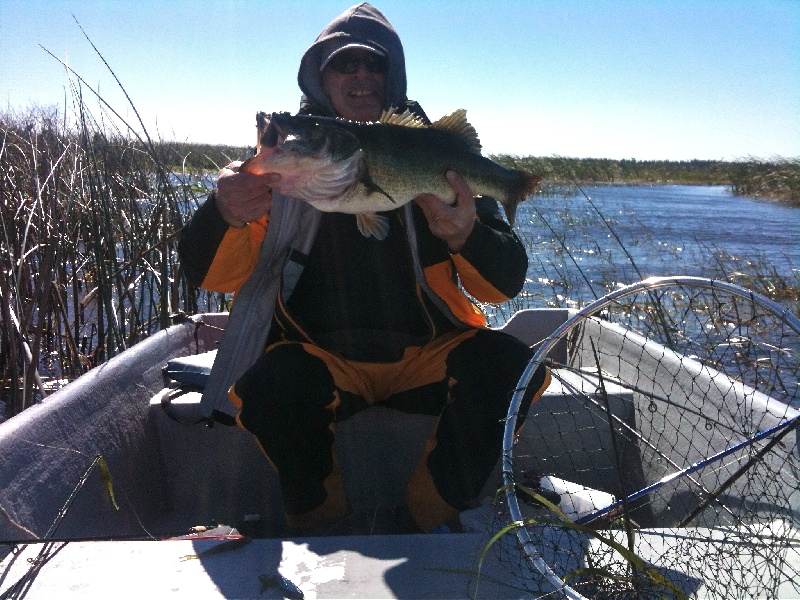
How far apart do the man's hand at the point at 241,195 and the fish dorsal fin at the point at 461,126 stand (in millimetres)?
692

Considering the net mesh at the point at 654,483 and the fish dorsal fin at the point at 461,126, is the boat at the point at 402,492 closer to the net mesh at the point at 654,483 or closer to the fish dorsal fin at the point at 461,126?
the net mesh at the point at 654,483

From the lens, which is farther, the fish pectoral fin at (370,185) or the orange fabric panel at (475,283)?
the orange fabric panel at (475,283)

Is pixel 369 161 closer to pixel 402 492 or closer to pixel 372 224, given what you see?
pixel 372 224

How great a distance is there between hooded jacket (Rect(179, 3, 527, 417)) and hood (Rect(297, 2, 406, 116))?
65cm

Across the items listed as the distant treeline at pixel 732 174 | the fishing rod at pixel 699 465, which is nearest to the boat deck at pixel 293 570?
the fishing rod at pixel 699 465

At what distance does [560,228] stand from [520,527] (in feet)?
44.6

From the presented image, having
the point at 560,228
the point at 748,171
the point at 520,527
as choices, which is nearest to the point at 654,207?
the point at 748,171

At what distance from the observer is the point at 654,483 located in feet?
9.62

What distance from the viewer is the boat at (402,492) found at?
203 centimetres

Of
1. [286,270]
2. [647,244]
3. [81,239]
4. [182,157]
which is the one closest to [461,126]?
[286,270]

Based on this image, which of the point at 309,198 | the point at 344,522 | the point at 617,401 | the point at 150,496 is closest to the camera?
the point at 309,198

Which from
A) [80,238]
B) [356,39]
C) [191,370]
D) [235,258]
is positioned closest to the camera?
[235,258]

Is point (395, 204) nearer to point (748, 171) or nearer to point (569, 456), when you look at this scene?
point (569, 456)

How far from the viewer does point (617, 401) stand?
376cm
